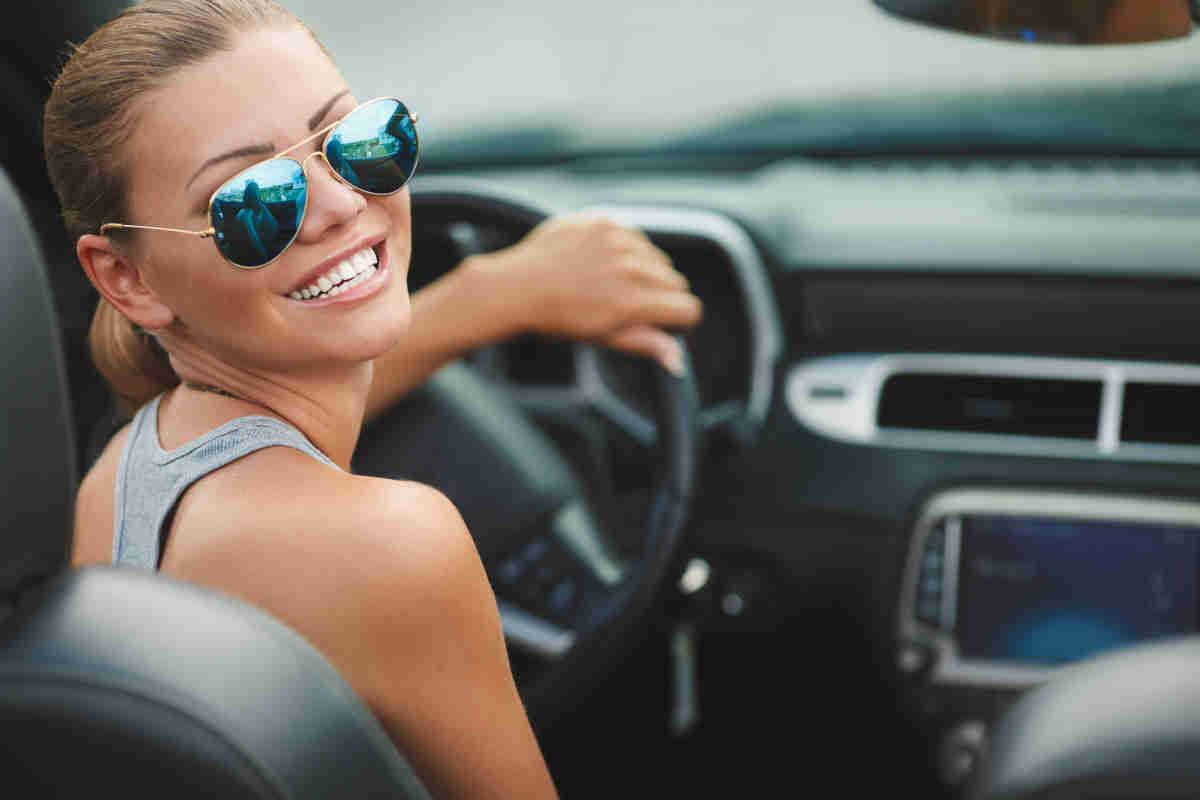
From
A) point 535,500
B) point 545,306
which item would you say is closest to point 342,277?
point 545,306

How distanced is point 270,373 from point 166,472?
0.40ft

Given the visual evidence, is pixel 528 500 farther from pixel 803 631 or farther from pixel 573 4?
pixel 573 4

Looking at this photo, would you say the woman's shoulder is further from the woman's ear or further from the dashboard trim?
the dashboard trim

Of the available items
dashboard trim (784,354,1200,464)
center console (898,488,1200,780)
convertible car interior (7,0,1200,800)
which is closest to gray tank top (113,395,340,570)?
convertible car interior (7,0,1200,800)

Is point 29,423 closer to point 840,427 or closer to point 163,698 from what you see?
point 163,698

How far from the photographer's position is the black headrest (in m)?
0.91

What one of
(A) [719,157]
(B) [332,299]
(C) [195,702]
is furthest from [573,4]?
(C) [195,702]

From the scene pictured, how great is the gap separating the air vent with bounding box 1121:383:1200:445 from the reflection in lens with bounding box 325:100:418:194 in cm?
157

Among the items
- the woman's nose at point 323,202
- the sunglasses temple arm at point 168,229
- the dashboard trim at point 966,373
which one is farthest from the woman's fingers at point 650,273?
the sunglasses temple arm at point 168,229

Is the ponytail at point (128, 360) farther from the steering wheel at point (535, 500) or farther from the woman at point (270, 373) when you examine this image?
the steering wheel at point (535, 500)

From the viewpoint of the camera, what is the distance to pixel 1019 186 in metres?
2.39

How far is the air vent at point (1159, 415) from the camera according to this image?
222 centimetres

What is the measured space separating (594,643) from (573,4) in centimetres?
134

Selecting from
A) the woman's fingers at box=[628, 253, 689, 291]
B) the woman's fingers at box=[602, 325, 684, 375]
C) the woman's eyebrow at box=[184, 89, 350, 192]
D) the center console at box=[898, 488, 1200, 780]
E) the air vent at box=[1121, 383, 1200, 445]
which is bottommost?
the center console at box=[898, 488, 1200, 780]
